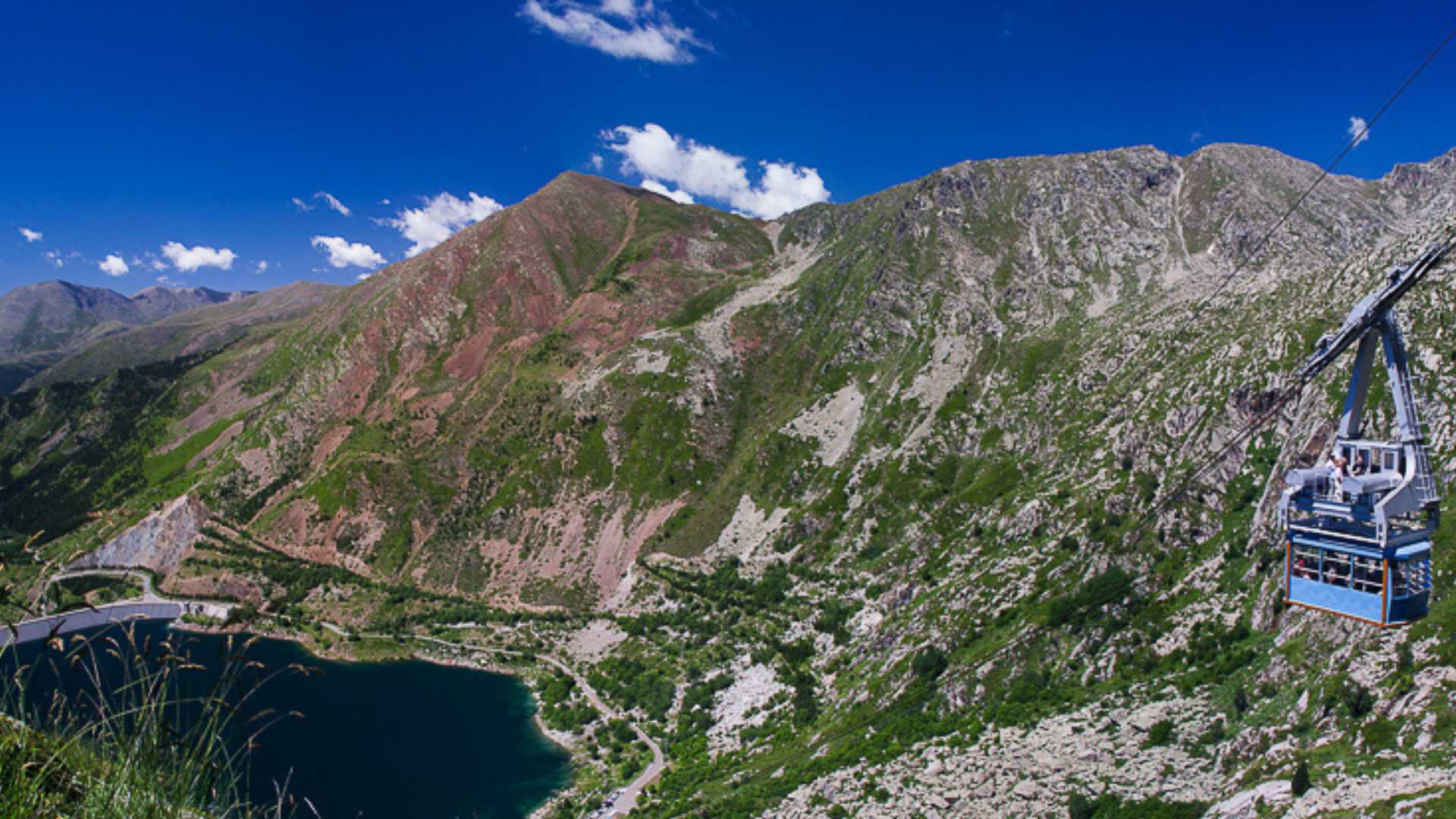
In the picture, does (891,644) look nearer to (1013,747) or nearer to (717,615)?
(1013,747)

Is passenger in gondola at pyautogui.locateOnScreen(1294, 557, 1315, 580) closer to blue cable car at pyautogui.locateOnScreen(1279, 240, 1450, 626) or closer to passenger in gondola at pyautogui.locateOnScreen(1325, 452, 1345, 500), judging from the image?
blue cable car at pyautogui.locateOnScreen(1279, 240, 1450, 626)

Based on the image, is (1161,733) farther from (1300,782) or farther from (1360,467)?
(1360,467)

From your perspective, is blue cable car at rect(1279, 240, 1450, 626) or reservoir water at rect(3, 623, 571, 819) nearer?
blue cable car at rect(1279, 240, 1450, 626)

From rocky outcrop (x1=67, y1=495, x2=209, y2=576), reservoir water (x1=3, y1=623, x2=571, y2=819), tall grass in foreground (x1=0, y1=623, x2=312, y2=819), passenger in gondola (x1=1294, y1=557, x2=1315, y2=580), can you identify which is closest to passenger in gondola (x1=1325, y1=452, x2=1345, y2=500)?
passenger in gondola (x1=1294, y1=557, x2=1315, y2=580)

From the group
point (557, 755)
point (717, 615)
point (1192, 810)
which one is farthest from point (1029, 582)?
point (557, 755)

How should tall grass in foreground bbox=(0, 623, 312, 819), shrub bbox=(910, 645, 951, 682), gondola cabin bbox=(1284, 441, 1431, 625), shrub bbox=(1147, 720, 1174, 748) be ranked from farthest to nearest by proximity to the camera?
shrub bbox=(910, 645, 951, 682), shrub bbox=(1147, 720, 1174, 748), gondola cabin bbox=(1284, 441, 1431, 625), tall grass in foreground bbox=(0, 623, 312, 819)

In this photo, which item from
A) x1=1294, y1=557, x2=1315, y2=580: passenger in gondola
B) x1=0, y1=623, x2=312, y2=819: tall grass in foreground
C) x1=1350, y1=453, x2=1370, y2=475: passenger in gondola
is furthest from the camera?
x1=1350, y1=453, x2=1370, y2=475: passenger in gondola

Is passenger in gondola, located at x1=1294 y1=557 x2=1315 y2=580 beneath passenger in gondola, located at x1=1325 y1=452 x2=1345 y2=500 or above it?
beneath
